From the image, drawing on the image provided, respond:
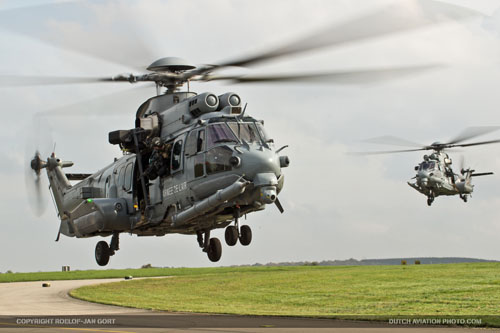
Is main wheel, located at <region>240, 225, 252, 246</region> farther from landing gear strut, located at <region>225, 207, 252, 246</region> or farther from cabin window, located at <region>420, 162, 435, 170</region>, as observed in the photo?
cabin window, located at <region>420, 162, 435, 170</region>

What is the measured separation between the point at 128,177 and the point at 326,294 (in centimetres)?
2399

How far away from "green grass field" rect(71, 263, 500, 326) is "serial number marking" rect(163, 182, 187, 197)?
32.2 ft

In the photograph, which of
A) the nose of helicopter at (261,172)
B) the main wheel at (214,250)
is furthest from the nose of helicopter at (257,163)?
the main wheel at (214,250)

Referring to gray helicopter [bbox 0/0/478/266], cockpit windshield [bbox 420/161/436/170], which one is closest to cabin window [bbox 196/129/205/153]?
gray helicopter [bbox 0/0/478/266]

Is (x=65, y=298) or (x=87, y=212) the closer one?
(x=87, y=212)

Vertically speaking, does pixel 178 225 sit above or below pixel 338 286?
above

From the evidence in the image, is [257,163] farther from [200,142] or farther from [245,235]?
[245,235]

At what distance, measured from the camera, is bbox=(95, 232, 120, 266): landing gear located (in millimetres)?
26703

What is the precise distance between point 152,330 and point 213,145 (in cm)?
654

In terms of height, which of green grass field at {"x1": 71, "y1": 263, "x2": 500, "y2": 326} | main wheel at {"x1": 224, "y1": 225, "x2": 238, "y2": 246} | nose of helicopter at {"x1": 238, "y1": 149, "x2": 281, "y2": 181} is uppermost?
nose of helicopter at {"x1": 238, "y1": 149, "x2": 281, "y2": 181}

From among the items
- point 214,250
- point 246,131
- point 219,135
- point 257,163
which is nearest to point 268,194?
point 257,163

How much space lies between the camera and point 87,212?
26.3m

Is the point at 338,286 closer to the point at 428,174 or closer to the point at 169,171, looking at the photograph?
the point at 428,174

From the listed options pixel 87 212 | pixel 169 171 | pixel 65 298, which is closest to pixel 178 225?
pixel 169 171
